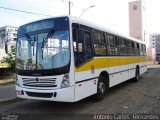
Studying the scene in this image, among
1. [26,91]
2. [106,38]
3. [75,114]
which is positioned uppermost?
[106,38]

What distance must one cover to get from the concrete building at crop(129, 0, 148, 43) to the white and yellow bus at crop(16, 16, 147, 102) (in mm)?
71766

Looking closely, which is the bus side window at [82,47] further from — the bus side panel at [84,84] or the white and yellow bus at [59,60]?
the bus side panel at [84,84]

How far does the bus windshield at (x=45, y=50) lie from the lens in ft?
26.0

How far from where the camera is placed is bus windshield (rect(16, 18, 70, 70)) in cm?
793

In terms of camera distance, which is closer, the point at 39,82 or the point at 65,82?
the point at 65,82

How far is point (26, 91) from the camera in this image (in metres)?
8.40

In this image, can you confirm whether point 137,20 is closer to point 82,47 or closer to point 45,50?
point 82,47

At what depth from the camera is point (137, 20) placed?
3157 inches

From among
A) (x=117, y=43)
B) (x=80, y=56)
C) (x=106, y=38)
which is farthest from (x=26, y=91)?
(x=117, y=43)

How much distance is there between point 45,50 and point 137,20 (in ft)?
247

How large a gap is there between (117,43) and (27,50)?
5.28 metres

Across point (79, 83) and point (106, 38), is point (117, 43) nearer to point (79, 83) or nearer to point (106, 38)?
point (106, 38)

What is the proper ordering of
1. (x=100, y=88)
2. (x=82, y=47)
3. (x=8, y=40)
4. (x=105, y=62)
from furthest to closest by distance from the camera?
(x=105, y=62)
(x=100, y=88)
(x=8, y=40)
(x=82, y=47)

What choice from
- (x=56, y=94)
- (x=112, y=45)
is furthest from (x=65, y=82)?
(x=112, y=45)
